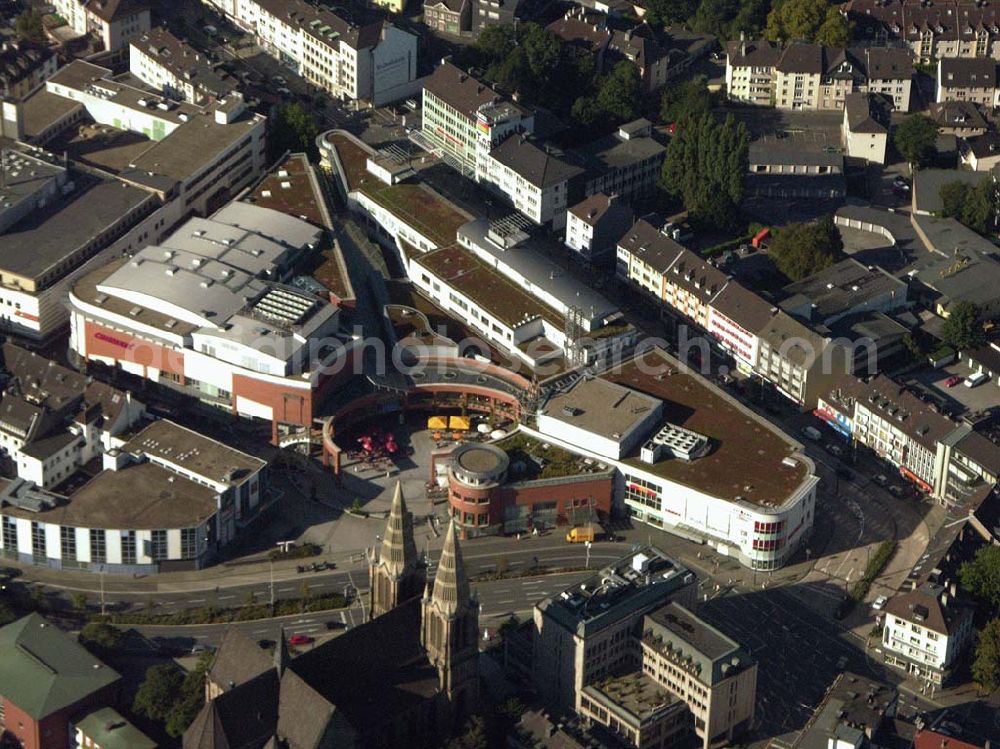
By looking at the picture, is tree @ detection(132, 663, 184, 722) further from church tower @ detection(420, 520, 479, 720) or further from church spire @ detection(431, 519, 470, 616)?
church spire @ detection(431, 519, 470, 616)

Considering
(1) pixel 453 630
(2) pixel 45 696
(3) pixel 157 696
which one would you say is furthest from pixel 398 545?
(2) pixel 45 696

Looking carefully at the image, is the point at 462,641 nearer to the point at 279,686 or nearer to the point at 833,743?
the point at 279,686

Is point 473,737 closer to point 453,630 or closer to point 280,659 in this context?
point 453,630

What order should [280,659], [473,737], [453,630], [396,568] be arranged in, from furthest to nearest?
1. [396,568]
2. [473,737]
3. [453,630]
4. [280,659]

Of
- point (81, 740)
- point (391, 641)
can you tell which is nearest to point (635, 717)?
point (391, 641)

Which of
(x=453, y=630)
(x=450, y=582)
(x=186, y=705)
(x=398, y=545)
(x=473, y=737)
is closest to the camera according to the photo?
(x=450, y=582)

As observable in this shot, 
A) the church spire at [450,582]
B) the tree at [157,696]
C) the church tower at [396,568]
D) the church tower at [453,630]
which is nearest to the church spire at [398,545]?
the church tower at [396,568]
